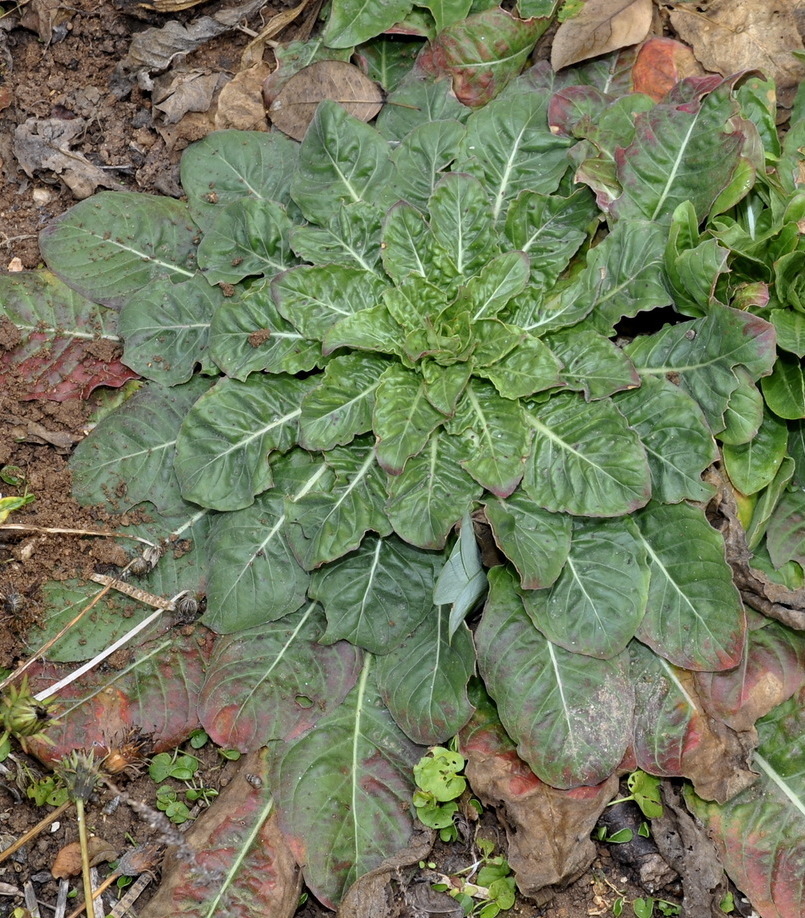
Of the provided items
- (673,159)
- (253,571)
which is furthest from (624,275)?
(253,571)

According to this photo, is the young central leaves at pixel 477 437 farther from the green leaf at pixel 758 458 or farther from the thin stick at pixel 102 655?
the thin stick at pixel 102 655

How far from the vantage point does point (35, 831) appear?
10.3ft

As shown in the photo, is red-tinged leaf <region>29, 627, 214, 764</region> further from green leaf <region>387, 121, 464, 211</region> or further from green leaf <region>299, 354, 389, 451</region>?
green leaf <region>387, 121, 464, 211</region>

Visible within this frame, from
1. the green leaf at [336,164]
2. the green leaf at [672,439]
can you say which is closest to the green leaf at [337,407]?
the green leaf at [336,164]

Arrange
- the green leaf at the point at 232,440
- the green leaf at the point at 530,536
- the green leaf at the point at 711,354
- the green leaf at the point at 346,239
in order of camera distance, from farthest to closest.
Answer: the green leaf at the point at 346,239 → the green leaf at the point at 232,440 → the green leaf at the point at 530,536 → the green leaf at the point at 711,354

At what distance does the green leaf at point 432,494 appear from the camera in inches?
125

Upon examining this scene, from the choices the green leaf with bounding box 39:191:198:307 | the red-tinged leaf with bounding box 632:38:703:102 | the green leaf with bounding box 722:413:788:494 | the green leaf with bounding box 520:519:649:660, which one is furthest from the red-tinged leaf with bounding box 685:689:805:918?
the green leaf with bounding box 39:191:198:307

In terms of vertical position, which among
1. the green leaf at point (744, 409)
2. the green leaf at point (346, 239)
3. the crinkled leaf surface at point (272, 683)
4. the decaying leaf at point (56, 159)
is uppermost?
the decaying leaf at point (56, 159)

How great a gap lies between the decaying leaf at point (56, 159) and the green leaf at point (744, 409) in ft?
9.50

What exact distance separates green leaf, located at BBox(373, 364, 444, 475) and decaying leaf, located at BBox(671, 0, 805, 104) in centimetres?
205

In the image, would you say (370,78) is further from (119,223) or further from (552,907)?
(552,907)

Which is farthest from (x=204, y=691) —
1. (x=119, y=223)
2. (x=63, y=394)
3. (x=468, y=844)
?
(x=119, y=223)

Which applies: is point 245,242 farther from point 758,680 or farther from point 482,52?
point 758,680

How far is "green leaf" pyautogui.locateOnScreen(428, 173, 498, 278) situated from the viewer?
11.3 feet
